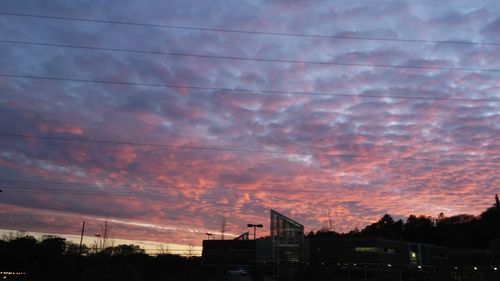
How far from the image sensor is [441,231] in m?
154

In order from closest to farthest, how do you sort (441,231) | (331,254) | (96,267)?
(96,267) < (331,254) < (441,231)

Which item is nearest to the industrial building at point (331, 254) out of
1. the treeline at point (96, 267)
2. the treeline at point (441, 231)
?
the treeline at point (96, 267)

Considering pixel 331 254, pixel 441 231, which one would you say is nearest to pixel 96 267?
pixel 331 254

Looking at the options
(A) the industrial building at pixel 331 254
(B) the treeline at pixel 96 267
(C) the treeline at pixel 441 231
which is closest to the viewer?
(B) the treeline at pixel 96 267

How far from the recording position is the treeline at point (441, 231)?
139 metres

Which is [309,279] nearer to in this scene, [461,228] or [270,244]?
[270,244]

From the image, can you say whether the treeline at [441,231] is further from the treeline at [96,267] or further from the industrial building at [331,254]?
the treeline at [96,267]

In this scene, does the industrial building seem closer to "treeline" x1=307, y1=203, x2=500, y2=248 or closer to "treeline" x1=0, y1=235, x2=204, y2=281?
"treeline" x1=0, y1=235, x2=204, y2=281

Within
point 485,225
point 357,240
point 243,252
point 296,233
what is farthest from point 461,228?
point 296,233

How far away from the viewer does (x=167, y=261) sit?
48.2 m

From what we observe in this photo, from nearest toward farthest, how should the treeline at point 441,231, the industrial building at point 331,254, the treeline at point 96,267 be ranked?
the treeline at point 96,267, the industrial building at point 331,254, the treeline at point 441,231

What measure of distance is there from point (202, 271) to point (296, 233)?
834 inches

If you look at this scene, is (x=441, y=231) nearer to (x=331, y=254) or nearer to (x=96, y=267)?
(x=331, y=254)

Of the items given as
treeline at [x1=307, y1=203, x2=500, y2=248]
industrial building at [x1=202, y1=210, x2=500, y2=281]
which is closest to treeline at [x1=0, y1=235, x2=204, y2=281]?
industrial building at [x1=202, y1=210, x2=500, y2=281]
